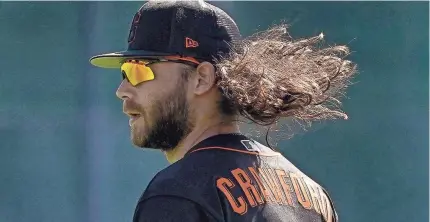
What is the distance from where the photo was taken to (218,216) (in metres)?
1.53

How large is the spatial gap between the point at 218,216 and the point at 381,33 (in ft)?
8.63

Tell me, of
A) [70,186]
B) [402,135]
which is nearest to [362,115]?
[402,135]

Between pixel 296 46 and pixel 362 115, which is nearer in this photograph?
pixel 296 46

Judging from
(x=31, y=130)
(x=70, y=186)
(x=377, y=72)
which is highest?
(x=377, y=72)

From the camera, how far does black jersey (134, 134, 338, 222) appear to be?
1.53m

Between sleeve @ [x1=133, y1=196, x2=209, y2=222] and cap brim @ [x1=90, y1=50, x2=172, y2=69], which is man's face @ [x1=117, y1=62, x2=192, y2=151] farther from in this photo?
sleeve @ [x1=133, y1=196, x2=209, y2=222]

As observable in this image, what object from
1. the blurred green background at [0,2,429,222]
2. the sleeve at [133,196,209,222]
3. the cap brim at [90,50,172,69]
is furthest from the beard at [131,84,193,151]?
the blurred green background at [0,2,429,222]

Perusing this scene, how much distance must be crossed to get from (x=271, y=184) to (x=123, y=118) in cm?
225

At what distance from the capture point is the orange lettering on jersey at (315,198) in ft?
5.82

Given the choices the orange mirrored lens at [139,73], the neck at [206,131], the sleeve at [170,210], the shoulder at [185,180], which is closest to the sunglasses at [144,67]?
the orange mirrored lens at [139,73]

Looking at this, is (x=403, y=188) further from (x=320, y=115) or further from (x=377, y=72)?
(x=320, y=115)

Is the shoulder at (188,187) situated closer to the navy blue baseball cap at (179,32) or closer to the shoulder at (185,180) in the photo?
the shoulder at (185,180)

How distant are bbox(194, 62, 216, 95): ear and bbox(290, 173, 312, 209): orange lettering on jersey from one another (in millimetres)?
290

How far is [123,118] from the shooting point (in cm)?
387
